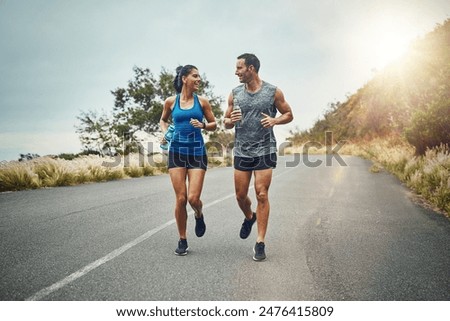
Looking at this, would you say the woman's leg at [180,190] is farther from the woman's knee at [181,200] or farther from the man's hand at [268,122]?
the man's hand at [268,122]

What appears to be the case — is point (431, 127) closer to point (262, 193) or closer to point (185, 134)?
point (262, 193)

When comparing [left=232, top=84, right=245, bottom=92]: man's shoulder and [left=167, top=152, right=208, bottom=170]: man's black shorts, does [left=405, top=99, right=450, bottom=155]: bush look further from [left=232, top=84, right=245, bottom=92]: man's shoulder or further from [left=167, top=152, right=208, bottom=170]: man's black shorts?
[left=167, top=152, right=208, bottom=170]: man's black shorts

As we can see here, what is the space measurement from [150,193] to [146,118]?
546 inches

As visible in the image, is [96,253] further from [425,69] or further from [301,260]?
[425,69]

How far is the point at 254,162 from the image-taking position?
3975 millimetres

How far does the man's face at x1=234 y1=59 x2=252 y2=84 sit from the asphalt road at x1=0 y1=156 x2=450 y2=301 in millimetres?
2064

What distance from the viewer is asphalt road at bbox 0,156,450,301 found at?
2.96m

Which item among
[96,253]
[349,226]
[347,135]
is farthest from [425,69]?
[347,135]

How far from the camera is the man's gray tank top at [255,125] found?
12.9 ft

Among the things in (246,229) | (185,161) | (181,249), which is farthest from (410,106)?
(181,249)

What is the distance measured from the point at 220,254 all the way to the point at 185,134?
1.48 meters

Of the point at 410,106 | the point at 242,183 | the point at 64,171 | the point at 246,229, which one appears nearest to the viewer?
the point at 242,183

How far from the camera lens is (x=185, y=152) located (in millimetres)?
4020

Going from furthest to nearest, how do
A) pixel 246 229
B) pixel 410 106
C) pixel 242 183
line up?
pixel 410 106 → pixel 246 229 → pixel 242 183
